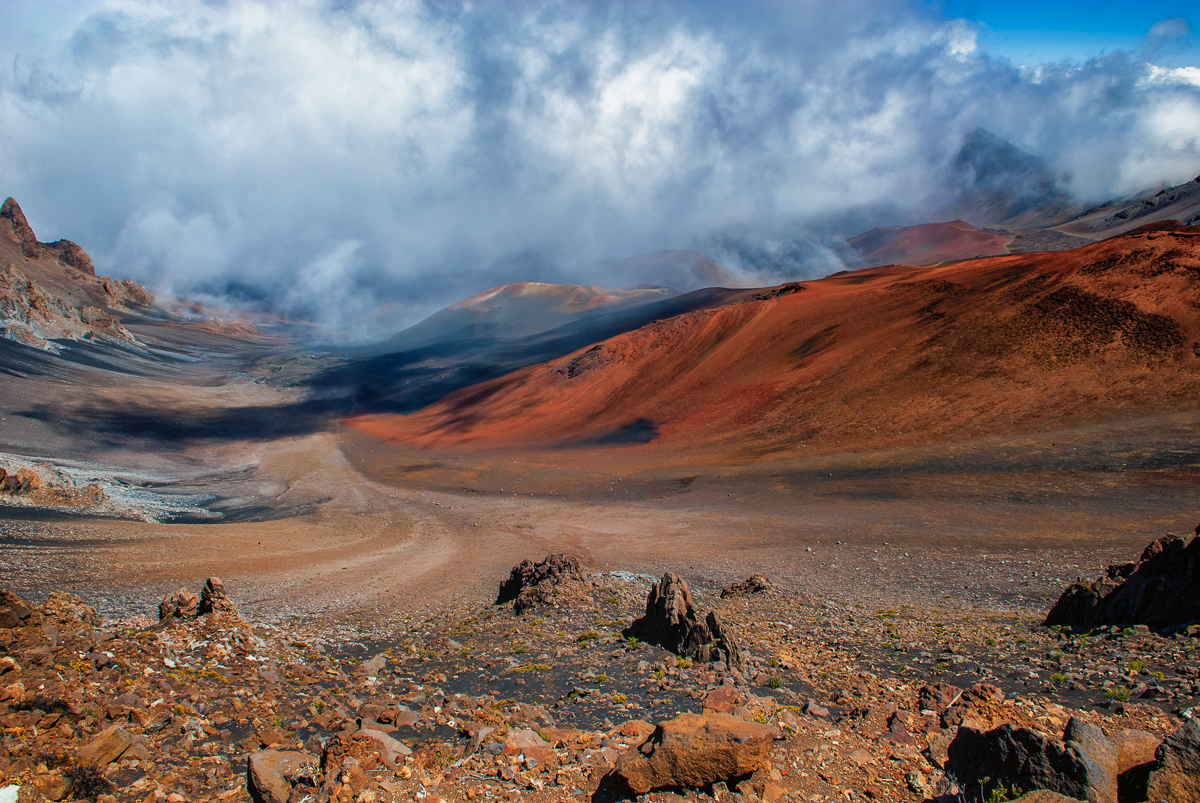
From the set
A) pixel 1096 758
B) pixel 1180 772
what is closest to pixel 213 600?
pixel 1096 758

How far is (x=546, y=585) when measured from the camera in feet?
40.3

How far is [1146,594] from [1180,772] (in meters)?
6.25

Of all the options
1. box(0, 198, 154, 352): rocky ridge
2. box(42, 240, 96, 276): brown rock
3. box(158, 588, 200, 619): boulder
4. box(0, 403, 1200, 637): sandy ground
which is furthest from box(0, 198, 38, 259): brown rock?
box(158, 588, 200, 619): boulder

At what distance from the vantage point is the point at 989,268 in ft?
124

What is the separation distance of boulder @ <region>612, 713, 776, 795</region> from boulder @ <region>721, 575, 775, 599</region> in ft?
25.9

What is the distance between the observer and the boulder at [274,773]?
4.91m

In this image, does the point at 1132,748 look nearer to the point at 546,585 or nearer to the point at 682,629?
the point at 682,629

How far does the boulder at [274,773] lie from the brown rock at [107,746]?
3.25ft

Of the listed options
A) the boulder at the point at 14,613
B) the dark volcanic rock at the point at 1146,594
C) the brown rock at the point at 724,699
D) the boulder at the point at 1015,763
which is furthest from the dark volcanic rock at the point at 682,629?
the boulder at the point at 14,613

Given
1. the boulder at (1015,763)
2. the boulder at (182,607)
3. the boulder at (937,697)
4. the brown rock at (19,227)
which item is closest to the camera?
the boulder at (1015,763)

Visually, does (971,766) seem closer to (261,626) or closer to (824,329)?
(261,626)

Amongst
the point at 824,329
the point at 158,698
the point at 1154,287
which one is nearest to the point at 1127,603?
the point at 158,698

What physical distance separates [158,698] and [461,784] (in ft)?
11.3

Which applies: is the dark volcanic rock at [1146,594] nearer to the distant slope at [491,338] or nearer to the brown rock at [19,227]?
the distant slope at [491,338]
